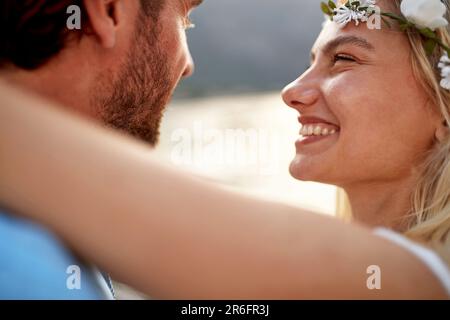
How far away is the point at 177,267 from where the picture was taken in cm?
71

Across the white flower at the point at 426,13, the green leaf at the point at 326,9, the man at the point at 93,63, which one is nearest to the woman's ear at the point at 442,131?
the white flower at the point at 426,13

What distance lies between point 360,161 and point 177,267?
2.37 m

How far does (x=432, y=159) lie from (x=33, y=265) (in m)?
2.34

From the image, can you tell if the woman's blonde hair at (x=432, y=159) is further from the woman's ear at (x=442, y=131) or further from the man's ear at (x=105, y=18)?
the man's ear at (x=105, y=18)

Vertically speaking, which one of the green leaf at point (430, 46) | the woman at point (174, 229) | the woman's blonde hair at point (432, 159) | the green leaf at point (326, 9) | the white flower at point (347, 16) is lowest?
the woman at point (174, 229)

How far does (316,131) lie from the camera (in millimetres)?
3117

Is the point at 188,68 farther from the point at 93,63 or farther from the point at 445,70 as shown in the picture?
the point at 445,70

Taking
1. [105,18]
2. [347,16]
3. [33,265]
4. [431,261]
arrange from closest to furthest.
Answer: [431,261]
[33,265]
[105,18]
[347,16]

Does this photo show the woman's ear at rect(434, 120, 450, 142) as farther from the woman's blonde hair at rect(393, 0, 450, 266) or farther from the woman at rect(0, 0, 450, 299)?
the woman at rect(0, 0, 450, 299)

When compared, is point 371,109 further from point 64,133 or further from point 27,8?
point 64,133

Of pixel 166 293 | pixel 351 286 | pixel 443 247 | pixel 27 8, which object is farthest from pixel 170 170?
pixel 443 247

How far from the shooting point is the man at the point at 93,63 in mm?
1317

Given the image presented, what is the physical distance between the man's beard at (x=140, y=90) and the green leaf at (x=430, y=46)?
1407 millimetres

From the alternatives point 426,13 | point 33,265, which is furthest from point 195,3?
point 33,265
